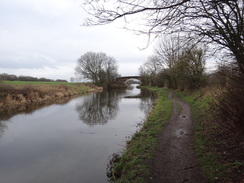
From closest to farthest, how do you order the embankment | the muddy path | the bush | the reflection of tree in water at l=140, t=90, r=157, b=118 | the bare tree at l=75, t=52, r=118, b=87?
the muddy path, the bush, the reflection of tree in water at l=140, t=90, r=157, b=118, the embankment, the bare tree at l=75, t=52, r=118, b=87

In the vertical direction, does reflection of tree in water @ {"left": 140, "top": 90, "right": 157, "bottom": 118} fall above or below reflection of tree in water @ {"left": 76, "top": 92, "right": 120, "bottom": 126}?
above

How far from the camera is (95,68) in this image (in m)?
46.8

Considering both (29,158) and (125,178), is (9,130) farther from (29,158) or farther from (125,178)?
(125,178)

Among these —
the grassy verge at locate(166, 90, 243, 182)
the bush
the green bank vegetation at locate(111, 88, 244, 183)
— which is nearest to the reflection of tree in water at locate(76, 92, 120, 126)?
the green bank vegetation at locate(111, 88, 244, 183)

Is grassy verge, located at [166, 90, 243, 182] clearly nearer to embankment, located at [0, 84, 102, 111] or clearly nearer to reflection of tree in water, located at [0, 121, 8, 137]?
reflection of tree in water, located at [0, 121, 8, 137]

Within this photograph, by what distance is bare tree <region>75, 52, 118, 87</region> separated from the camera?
45.8 metres

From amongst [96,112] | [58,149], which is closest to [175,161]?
[58,149]

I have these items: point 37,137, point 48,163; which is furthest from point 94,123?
point 48,163

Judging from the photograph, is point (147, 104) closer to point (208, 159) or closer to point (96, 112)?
point (96, 112)

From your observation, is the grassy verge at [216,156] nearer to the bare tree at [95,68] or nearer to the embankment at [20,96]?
the embankment at [20,96]

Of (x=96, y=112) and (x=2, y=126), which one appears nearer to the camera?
(x=2, y=126)

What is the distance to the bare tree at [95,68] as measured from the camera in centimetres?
4575

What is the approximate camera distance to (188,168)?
3.73 metres

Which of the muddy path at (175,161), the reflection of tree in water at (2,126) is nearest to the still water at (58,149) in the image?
the reflection of tree in water at (2,126)
